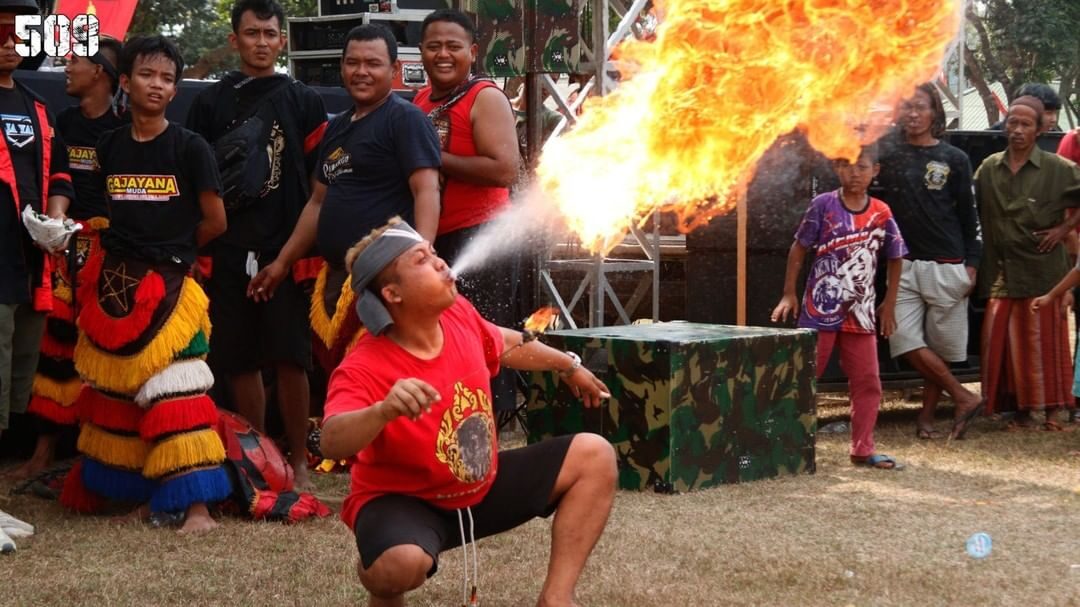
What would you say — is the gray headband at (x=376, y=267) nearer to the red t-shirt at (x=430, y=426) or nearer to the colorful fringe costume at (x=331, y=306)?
the red t-shirt at (x=430, y=426)

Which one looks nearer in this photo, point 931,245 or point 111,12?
point 931,245

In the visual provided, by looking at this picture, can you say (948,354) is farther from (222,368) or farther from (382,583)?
(382,583)

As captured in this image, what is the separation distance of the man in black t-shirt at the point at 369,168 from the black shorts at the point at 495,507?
1362 mm

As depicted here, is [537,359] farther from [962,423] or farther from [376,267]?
[962,423]

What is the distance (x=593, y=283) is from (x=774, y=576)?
12.6 ft

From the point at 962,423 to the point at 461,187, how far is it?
3624 millimetres

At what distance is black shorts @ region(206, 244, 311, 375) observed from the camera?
6125 millimetres

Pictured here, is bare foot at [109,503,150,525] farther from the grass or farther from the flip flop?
the flip flop

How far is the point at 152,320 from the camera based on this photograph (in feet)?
18.2

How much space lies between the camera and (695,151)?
710 cm

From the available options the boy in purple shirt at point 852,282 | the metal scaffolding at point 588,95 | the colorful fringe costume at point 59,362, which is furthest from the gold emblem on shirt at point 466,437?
the metal scaffolding at point 588,95

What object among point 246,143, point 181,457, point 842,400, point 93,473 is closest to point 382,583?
point 181,457


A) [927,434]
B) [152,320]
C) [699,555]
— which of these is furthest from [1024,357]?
[152,320]

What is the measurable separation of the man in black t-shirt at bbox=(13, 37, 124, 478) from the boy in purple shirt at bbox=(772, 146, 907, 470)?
3.39 metres
